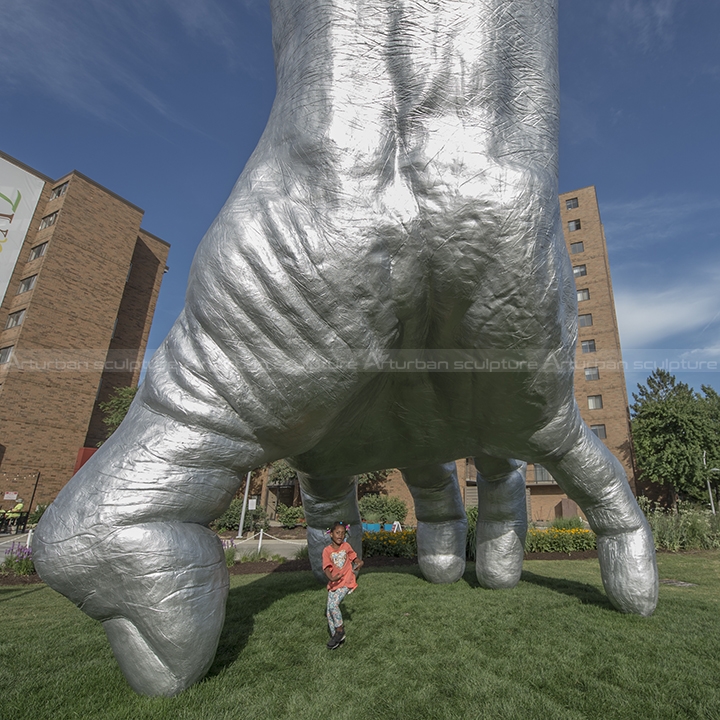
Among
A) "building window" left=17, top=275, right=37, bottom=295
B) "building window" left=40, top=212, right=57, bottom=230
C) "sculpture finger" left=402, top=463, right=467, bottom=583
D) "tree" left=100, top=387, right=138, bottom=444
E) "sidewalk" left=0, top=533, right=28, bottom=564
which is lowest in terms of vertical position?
"sidewalk" left=0, top=533, right=28, bottom=564

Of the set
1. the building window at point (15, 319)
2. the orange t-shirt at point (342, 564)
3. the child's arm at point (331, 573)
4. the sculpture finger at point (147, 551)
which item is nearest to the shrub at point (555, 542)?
the orange t-shirt at point (342, 564)

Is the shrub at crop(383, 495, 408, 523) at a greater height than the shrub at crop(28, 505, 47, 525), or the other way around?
the shrub at crop(383, 495, 408, 523)

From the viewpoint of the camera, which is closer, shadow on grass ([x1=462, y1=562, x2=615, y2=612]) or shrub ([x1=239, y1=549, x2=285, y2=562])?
shadow on grass ([x1=462, y1=562, x2=615, y2=612])

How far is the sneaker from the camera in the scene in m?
3.70

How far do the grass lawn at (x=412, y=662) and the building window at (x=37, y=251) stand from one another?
2477 centimetres

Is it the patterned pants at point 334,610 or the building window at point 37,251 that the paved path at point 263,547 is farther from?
the building window at point 37,251

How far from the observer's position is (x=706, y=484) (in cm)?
2600

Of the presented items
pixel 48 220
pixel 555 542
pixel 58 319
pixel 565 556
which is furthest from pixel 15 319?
pixel 565 556

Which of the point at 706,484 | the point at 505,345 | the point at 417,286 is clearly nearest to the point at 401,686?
the point at 505,345

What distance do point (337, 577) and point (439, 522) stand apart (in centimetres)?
230

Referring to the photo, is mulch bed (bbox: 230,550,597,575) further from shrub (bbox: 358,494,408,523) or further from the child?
shrub (bbox: 358,494,408,523)

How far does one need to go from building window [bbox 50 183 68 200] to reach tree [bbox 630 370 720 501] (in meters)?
Answer: 34.4

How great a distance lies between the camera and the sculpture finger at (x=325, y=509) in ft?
17.8

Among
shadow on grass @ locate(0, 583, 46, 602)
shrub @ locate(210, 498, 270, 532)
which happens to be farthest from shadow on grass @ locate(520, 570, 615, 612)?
shrub @ locate(210, 498, 270, 532)
